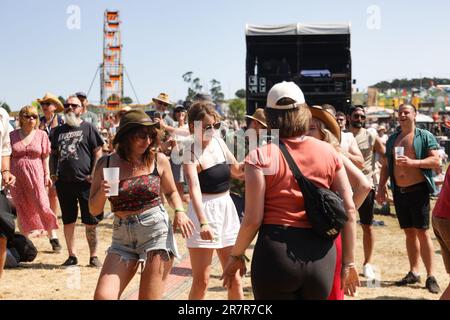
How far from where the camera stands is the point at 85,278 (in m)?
6.63

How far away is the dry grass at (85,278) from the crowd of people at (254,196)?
296mm

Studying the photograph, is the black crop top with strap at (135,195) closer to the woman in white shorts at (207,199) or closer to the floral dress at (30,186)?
the woman in white shorts at (207,199)

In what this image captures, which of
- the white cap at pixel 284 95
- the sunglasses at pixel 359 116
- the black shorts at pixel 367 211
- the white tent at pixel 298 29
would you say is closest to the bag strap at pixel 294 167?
the white cap at pixel 284 95

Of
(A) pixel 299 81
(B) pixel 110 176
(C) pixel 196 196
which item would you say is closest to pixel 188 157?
(C) pixel 196 196

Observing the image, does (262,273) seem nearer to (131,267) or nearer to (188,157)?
(131,267)

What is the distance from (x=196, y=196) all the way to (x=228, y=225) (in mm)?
412

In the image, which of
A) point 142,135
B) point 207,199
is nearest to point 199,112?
point 207,199

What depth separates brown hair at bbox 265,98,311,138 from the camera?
3225 mm

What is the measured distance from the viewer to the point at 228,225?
15.4 feet

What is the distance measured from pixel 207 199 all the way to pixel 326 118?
50.6 inches

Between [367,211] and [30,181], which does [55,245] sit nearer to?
[30,181]

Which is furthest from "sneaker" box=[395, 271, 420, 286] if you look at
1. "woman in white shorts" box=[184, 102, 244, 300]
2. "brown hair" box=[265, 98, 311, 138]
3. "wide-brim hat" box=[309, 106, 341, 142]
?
"brown hair" box=[265, 98, 311, 138]

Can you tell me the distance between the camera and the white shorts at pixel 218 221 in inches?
180

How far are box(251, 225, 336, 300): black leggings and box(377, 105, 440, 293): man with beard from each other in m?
3.42
